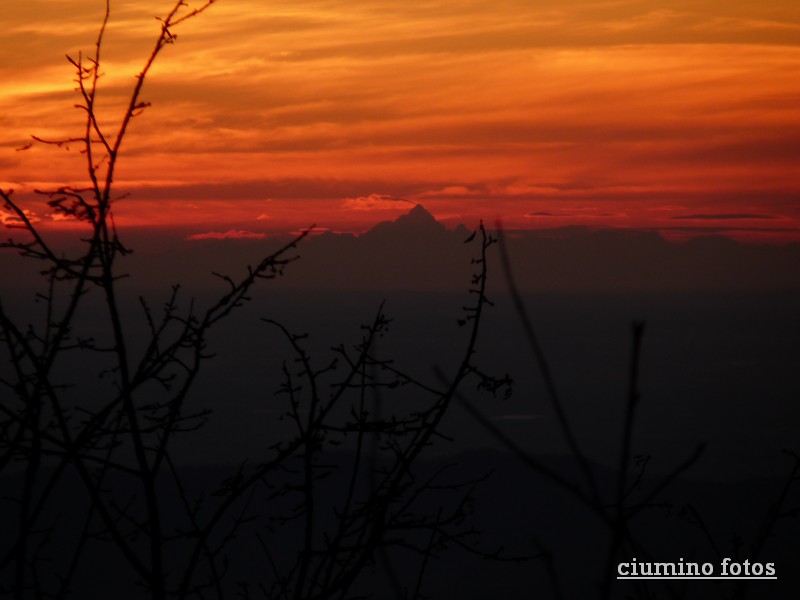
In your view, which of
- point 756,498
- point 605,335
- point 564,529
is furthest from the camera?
point 605,335

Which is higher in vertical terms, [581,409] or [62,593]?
[62,593]

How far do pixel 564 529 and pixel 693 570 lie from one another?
6882 centimetres

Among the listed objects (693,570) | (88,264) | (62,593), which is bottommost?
(62,593)

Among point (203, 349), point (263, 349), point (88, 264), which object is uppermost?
point (88, 264)

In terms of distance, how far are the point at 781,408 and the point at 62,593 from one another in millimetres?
92662

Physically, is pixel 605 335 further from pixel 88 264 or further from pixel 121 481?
pixel 88 264

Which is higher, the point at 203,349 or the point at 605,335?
the point at 203,349

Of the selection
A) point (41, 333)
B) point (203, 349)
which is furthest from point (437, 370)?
point (41, 333)

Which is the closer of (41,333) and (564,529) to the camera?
(41,333)

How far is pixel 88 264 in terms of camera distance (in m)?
3.02

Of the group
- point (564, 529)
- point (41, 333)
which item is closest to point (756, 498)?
point (564, 529)

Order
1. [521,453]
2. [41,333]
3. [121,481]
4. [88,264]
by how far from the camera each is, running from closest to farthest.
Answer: [521,453] < [88,264] < [41,333] < [121,481]

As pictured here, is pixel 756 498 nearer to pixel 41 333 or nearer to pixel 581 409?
pixel 41 333

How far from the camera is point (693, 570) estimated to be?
2.37m
